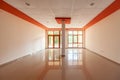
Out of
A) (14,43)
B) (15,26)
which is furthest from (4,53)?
(15,26)

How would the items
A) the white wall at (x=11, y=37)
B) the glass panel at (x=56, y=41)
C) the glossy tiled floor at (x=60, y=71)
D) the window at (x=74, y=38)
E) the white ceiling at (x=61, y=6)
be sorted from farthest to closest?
the glass panel at (x=56, y=41) < the window at (x=74, y=38) < the white wall at (x=11, y=37) < the white ceiling at (x=61, y=6) < the glossy tiled floor at (x=60, y=71)

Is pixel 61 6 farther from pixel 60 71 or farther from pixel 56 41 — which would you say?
pixel 56 41

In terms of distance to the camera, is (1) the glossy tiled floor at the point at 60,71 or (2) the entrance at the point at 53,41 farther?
(2) the entrance at the point at 53,41

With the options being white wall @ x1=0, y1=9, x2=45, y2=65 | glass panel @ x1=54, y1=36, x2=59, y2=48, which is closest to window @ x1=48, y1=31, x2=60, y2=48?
glass panel @ x1=54, y1=36, x2=59, y2=48

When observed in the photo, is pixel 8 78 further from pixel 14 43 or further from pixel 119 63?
pixel 119 63

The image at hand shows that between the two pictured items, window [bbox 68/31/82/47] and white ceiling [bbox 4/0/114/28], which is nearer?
white ceiling [bbox 4/0/114/28]

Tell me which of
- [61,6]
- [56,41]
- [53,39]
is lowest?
[56,41]

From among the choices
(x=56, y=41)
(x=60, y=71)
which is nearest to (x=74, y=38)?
(x=56, y=41)

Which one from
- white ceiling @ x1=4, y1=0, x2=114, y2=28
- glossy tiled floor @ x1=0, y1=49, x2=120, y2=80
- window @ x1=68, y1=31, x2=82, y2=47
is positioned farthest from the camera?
window @ x1=68, y1=31, x2=82, y2=47

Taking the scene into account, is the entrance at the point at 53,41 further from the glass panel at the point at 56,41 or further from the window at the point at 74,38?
the window at the point at 74,38

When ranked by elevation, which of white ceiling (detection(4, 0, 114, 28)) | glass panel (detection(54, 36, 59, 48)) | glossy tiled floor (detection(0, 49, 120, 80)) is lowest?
glossy tiled floor (detection(0, 49, 120, 80))

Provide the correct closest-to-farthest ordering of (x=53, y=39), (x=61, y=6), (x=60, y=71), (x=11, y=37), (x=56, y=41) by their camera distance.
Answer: (x=60, y=71) < (x=61, y=6) < (x=11, y=37) < (x=53, y=39) < (x=56, y=41)

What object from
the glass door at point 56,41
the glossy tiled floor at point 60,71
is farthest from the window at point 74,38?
the glossy tiled floor at point 60,71

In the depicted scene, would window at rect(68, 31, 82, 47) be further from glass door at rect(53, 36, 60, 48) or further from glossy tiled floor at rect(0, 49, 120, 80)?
glossy tiled floor at rect(0, 49, 120, 80)
